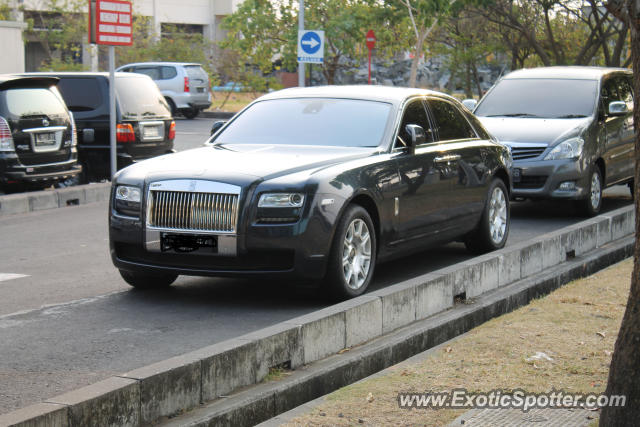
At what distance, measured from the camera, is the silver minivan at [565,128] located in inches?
501

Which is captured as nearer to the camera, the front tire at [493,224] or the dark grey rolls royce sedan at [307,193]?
the dark grey rolls royce sedan at [307,193]

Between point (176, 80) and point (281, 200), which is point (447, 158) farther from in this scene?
point (176, 80)

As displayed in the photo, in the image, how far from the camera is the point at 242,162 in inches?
303

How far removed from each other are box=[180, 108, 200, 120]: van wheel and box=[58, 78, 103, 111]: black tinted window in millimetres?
19403

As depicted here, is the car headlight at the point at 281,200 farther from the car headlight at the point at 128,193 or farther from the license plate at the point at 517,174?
the license plate at the point at 517,174

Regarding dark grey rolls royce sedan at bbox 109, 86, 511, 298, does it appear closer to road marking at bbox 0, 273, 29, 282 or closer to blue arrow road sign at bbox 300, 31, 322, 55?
road marking at bbox 0, 273, 29, 282

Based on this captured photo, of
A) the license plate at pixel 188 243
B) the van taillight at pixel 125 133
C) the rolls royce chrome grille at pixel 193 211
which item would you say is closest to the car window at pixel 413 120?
the rolls royce chrome grille at pixel 193 211

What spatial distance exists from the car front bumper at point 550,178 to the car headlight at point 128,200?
21.2 ft

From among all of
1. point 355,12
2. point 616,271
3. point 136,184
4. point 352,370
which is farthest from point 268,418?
point 355,12

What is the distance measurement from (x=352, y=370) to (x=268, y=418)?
0.87m

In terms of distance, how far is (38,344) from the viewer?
639cm

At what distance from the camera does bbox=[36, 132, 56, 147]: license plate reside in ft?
45.6

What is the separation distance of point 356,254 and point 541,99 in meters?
7.03

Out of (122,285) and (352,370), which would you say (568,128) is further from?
(352,370)
